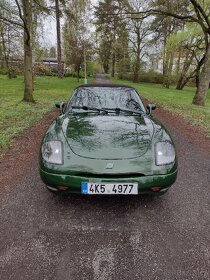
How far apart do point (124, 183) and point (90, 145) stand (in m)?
0.65

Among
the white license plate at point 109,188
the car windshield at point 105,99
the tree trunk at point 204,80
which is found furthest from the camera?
the tree trunk at point 204,80

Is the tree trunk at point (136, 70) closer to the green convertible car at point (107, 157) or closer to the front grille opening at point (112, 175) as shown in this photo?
the green convertible car at point (107, 157)

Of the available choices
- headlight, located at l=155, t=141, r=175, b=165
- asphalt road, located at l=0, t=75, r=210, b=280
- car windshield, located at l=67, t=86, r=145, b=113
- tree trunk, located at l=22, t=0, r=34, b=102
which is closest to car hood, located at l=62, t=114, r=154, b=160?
headlight, located at l=155, t=141, r=175, b=165

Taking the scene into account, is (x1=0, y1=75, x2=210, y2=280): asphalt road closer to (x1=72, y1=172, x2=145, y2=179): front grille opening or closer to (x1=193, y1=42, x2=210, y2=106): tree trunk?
(x1=72, y1=172, x2=145, y2=179): front grille opening

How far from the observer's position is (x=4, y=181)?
3.58 m

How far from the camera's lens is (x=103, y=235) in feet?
7.95

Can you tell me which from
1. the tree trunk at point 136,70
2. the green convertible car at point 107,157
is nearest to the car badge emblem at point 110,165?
the green convertible car at point 107,157

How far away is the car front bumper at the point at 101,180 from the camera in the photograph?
2.52 m

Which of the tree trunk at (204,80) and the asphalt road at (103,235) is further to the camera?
the tree trunk at (204,80)

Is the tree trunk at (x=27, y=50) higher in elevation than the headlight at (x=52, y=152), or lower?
higher

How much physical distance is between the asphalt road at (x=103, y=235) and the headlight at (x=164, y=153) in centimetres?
65

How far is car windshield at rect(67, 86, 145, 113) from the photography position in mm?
4051

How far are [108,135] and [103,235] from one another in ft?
4.04

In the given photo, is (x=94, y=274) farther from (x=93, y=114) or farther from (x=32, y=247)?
(x=93, y=114)
